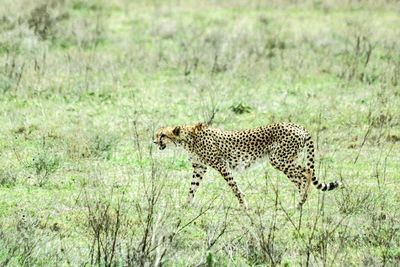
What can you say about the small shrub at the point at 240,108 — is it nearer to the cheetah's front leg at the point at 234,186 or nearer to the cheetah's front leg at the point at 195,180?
the cheetah's front leg at the point at 195,180

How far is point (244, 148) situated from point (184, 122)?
143 inches

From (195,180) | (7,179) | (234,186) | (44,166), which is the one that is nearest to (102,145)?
(44,166)

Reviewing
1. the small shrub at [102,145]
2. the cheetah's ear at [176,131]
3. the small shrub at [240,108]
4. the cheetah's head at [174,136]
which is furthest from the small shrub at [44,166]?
the small shrub at [240,108]

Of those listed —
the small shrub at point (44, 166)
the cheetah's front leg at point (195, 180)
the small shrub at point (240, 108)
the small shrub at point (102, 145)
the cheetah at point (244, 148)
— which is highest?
the cheetah at point (244, 148)

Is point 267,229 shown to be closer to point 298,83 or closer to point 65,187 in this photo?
point 65,187

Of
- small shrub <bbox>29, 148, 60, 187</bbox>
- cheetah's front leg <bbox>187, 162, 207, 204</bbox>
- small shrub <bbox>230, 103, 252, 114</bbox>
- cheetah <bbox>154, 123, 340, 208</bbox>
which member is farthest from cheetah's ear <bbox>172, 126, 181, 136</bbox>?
small shrub <bbox>230, 103, 252, 114</bbox>

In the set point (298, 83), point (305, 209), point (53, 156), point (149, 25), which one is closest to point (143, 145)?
point (53, 156)

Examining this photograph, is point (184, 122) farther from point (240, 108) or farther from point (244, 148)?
point (244, 148)

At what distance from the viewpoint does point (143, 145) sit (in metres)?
11.1

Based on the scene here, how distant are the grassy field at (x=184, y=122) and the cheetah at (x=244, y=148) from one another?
286mm

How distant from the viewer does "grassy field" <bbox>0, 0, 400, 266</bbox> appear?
6.93 meters

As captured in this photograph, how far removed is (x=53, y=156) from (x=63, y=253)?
128 inches

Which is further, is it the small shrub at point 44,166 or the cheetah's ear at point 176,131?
the small shrub at point 44,166

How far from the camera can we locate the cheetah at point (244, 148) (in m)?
8.75
